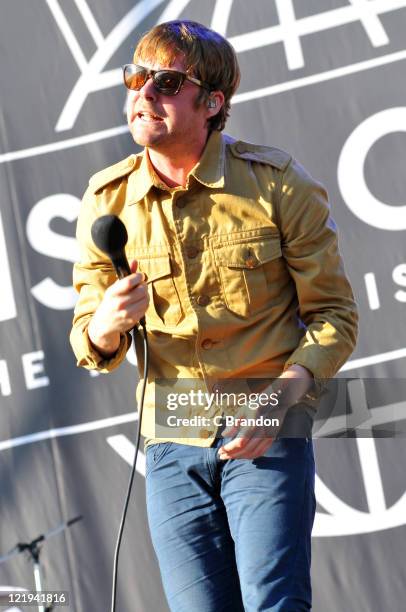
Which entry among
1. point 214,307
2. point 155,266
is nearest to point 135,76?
point 155,266

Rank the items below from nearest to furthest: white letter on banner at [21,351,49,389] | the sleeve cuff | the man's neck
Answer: the sleeve cuff, the man's neck, white letter on banner at [21,351,49,389]

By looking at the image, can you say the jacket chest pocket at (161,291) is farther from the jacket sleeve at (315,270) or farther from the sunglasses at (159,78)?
the sunglasses at (159,78)

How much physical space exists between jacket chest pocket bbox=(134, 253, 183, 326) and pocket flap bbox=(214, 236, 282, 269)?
11 centimetres

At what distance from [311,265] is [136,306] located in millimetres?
449

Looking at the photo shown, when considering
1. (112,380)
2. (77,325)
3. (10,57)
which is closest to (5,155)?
(10,57)

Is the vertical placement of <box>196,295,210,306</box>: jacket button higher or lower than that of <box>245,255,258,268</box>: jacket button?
lower

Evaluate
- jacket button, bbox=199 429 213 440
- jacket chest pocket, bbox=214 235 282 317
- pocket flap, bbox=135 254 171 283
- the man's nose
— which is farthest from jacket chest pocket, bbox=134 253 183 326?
the man's nose

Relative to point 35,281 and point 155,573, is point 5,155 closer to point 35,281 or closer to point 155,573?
point 35,281

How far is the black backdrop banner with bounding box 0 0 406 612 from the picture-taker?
3.38 meters

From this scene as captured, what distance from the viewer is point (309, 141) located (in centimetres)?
342

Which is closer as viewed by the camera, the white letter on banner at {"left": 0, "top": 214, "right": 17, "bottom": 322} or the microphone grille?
the microphone grille

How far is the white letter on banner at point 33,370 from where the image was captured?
3.48 m

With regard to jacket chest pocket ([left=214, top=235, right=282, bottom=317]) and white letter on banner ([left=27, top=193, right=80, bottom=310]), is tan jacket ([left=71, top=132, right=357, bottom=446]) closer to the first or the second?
jacket chest pocket ([left=214, top=235, right=282, bottom=317])

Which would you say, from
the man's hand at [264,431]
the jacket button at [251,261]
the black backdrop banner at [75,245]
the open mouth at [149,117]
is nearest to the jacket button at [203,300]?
the jacket button at [251,261]
